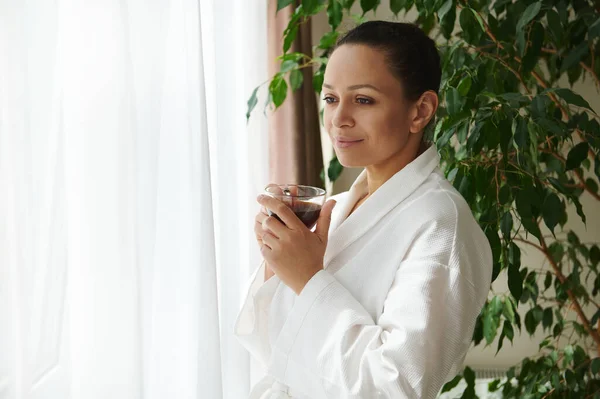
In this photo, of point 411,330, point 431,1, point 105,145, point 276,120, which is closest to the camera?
point 411,330

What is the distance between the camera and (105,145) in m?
1.34

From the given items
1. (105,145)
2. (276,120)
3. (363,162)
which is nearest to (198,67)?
(105,145)

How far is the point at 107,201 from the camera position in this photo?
134 centimetres

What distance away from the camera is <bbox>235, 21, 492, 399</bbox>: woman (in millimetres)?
1119

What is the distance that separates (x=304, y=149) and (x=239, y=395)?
906mm

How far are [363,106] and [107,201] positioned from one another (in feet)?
1.77

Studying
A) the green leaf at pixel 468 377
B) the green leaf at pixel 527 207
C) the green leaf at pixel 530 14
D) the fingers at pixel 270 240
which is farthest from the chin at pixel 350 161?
the green leaf at pixel 468 377

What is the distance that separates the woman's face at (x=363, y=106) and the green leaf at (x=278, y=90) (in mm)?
589

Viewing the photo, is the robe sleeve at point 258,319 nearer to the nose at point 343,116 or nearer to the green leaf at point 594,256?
the nose at point 343,116

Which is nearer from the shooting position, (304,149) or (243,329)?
(243,329)

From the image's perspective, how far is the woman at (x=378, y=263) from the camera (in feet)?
3.67

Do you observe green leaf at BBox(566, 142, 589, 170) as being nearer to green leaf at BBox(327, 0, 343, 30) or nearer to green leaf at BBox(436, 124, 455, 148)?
green leaf at BBox(436, 124, 455, 148)

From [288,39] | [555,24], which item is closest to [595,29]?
[555,24]

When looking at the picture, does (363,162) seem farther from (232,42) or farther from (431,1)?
(232,42)
